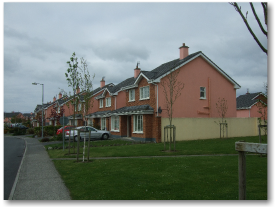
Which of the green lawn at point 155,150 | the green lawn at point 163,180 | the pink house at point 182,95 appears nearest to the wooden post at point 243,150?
the green lawn at point 163,180

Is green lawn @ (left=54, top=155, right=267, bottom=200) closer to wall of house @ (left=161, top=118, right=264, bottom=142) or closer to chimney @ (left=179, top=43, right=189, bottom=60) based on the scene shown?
wall of house @ (left=161, top=118, right=264, bottom=142)

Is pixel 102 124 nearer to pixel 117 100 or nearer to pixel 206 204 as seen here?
pixel 117 100

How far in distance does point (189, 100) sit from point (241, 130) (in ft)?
20.1

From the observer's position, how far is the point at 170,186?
7148 millimetres

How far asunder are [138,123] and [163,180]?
1660 centimetres

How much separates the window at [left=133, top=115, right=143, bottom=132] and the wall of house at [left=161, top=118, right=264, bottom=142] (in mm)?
2469

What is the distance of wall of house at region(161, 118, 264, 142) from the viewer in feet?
73.5

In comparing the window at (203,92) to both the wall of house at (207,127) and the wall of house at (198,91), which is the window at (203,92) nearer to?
the wall of house at (198,91)

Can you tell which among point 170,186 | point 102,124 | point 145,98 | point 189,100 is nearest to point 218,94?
point 189,100

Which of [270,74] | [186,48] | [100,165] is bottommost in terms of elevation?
[100,165]

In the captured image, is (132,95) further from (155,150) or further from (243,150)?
(243,150)

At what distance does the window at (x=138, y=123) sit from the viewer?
23938 mm

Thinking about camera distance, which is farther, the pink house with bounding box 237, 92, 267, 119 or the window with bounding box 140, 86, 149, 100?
the pink house with bounding box 237, 92, 267, 119

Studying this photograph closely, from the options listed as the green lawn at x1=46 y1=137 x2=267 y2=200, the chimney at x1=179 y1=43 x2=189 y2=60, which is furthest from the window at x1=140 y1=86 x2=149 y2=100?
the green lawn at x1=46 y1=137 x2=267 y2=200
